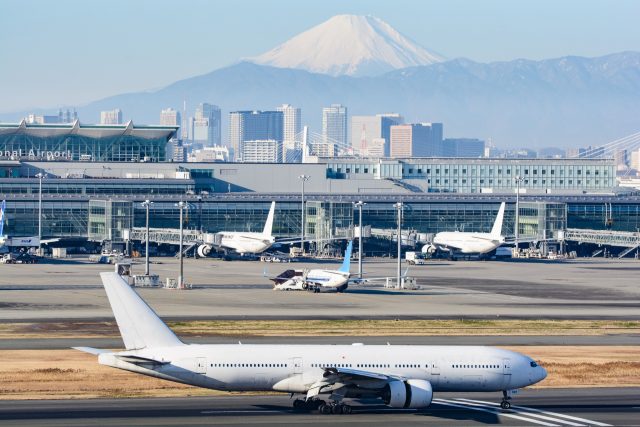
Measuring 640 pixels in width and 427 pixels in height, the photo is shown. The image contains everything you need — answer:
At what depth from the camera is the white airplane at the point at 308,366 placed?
189 feet

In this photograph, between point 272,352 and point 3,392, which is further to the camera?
point 3,392

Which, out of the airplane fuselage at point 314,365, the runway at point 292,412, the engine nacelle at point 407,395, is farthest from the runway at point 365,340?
the engine nacelle at point 407,395

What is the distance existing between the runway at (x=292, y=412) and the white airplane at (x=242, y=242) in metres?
120

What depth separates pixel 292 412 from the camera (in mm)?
59250

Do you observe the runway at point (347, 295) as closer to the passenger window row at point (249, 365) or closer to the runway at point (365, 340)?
the runway at point (365, 340)

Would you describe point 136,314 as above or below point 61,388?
above

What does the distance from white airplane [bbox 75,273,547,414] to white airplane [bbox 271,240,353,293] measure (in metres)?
67.9

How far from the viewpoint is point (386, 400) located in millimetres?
57906

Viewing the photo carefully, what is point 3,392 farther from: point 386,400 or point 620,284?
point 620,284

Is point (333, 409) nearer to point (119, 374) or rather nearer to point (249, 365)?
point (249, 365)

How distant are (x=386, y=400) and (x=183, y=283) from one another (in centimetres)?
7796

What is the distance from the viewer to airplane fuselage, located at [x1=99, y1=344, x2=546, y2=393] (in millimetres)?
57781

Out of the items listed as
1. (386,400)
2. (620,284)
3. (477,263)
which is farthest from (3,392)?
(477,263)

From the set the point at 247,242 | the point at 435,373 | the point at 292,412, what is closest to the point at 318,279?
the point at 247,242
